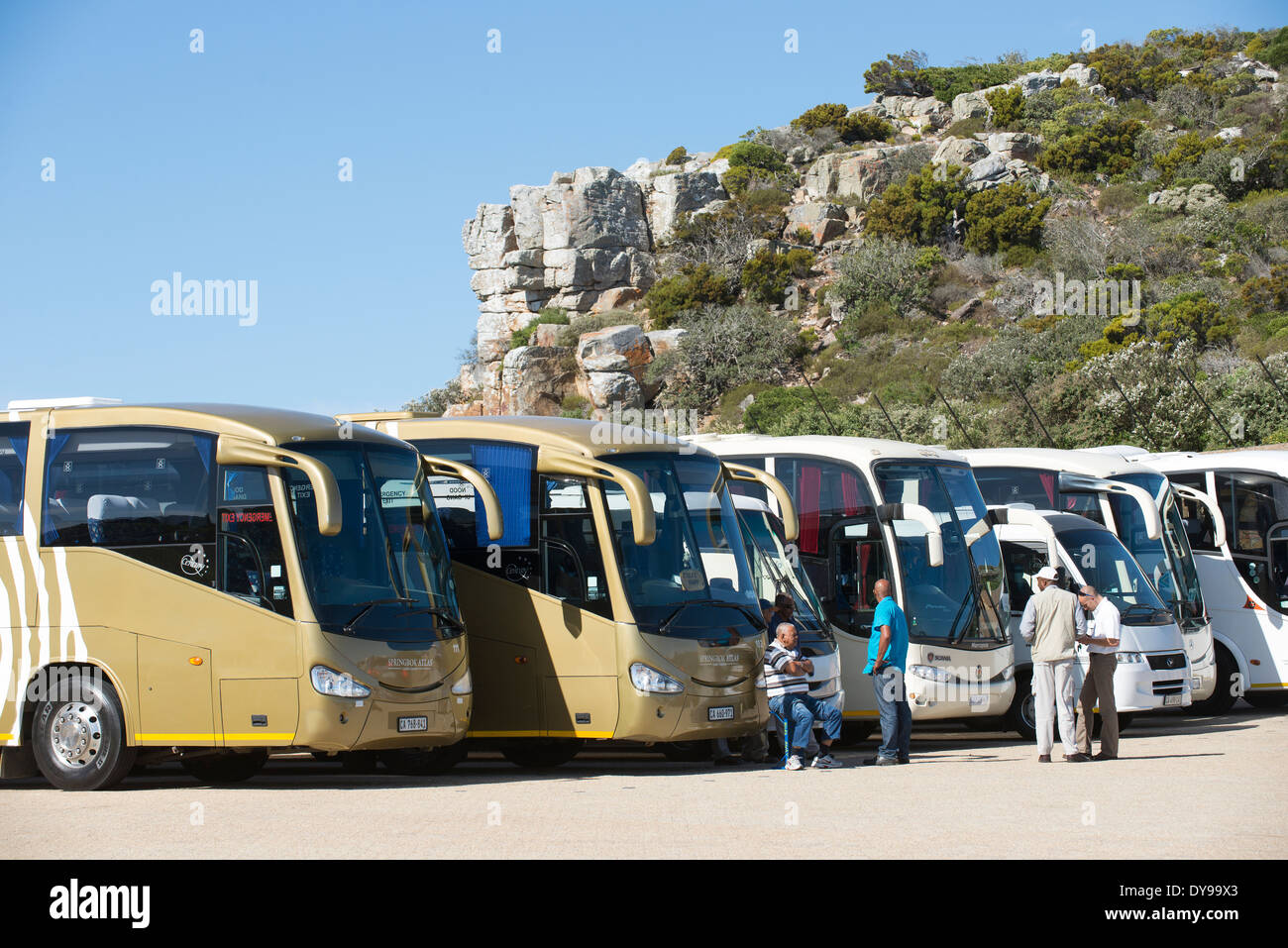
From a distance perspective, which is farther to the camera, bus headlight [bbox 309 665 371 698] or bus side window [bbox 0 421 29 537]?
bus side window [bbox 0 421 29 537]

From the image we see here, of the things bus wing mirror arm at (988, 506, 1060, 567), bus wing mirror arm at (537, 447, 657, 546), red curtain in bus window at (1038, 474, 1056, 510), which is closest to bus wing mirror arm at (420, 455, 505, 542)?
bus wing mirror arm at (537, 447, 657, 546)

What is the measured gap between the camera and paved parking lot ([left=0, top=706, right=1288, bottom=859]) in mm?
8414

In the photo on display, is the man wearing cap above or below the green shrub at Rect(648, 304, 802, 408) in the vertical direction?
below

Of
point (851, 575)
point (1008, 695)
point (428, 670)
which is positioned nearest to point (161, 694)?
point (428, 670)

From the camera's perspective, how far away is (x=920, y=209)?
72.2 metres

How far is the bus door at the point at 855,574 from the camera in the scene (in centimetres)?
1658

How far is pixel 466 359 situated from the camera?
255 ft

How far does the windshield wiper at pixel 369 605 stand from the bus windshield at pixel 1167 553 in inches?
444

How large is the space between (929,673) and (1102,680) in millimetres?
2080

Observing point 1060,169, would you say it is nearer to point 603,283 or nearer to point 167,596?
point 603,283

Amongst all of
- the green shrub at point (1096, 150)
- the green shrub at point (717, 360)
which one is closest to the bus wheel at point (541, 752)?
the green shrub at point (717, 360)

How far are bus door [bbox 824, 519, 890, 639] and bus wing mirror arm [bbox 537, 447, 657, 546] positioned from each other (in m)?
4.46

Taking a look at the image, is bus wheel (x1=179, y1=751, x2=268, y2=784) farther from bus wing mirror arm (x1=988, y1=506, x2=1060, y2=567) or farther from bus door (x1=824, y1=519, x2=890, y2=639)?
bus wing mirror arm (x1=988, y1=506, x2=1060, y2=567)

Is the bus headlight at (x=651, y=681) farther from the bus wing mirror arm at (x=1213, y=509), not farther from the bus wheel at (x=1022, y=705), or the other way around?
the bus wing mirror arm at (x=1213, y=509)
